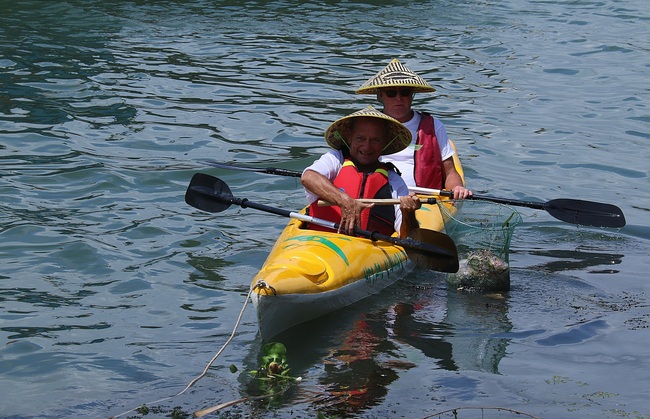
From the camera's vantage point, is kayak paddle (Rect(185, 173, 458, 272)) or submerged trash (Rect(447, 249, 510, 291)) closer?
kayak paddle (Rect(185, 173, 458, 272))

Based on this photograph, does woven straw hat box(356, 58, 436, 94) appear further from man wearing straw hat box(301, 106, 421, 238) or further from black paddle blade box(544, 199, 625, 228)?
black paddle blade box(544, 199, 625, 228)

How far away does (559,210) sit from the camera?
25.1 feet

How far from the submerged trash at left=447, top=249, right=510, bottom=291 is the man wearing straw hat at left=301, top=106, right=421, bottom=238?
54 cm

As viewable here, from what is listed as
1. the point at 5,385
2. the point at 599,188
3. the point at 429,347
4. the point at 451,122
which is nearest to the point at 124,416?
the point at 5,385

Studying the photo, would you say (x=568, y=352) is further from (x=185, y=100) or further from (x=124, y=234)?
(x=185, y=100)

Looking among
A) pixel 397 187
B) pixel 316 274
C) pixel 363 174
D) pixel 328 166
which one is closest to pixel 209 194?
pixel 328 166

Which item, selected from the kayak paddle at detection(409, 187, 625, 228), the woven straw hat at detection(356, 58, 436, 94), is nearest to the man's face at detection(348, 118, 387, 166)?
the woven straw hat at detection(356, 58, 436, 94)

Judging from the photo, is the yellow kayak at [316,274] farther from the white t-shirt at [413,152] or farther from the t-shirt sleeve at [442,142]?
the t-shirt sleeve at [442,142]

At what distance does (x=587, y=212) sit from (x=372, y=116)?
78.9 inches

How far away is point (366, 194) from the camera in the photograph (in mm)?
6707

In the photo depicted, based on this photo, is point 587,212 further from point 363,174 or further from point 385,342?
point 385,342

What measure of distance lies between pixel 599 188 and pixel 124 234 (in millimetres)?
4633

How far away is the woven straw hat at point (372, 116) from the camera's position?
21.8ft

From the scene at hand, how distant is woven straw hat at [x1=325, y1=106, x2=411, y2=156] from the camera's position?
21.8ft
